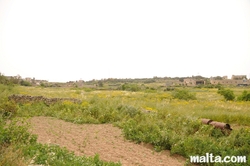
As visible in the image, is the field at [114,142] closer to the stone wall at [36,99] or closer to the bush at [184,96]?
the stone wall at [36,99]

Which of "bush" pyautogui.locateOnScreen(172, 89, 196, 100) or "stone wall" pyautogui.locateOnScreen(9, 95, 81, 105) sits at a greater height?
"stone wall" pyautogui.locateOnScreen(9, 95, 81, 105)

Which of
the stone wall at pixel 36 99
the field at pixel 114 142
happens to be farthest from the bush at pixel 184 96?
the field at pixel 114 142

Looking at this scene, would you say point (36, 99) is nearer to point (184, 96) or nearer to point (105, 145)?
point (105, 145)

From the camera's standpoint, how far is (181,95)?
2967 cm

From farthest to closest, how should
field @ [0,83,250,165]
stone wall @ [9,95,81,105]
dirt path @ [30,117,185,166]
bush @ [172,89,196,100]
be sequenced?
1. bush @ [172,89,196,100]
2. stone wall @ [9,95,81,105]
3. dirt path @ [30,117,185,166]
4. field @ [0,83,250,165]

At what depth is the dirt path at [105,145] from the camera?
6.55 metres

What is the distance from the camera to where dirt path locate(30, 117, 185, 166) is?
6.55 m

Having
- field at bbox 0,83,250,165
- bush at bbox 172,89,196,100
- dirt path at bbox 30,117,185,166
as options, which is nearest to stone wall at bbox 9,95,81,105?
field at bbox 0,83,250,165

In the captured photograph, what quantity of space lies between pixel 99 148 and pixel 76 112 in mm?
6841

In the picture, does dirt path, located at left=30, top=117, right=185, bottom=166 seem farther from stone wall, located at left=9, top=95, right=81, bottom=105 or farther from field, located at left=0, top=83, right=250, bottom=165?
stone wall, located at left=9, top=95, right=81, bottom=105

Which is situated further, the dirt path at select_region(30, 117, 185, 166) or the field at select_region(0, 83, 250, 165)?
the dirt path at select_region(30, 117, 185, 166)

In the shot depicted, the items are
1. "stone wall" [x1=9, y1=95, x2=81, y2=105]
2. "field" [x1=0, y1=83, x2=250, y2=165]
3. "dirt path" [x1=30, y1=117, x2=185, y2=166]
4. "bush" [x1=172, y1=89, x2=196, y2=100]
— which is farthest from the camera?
"bush" [x1=172, y1=89, x2=196, y2=100]

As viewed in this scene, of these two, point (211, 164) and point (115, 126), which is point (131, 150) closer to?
point (211, 164)

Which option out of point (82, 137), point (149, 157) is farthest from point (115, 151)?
point (82, 137)
